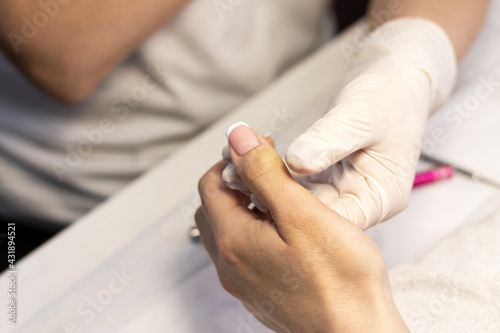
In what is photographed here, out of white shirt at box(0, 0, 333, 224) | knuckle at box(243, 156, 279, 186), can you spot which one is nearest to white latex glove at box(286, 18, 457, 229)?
knuckle at box(243, 156, 279, 186)

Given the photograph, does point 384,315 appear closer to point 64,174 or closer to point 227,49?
point 227,49

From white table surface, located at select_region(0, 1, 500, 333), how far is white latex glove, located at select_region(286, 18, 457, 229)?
0.34 feet

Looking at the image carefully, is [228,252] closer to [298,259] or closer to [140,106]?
[298,259]

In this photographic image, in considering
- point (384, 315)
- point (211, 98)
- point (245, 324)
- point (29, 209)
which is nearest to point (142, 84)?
point (211, 98)

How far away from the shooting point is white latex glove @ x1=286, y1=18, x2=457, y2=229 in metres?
0.52

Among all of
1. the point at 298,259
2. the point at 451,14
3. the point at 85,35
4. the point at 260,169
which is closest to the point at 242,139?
the point at 260,169

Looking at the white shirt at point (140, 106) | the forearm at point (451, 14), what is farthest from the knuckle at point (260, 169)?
the forearm at point (451, 14)

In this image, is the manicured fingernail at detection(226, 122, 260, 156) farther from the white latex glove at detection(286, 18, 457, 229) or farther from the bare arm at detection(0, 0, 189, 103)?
the bare arm at detection(0, 0, 189, 103)

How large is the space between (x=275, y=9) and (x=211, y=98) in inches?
8.1

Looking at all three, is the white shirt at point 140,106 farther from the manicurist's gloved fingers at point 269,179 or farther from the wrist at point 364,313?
the wrist at point 364,313

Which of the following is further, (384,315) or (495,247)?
(495,247)

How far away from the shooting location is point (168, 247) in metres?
0.67

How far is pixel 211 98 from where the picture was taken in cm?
88

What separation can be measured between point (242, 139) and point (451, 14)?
0.50m
